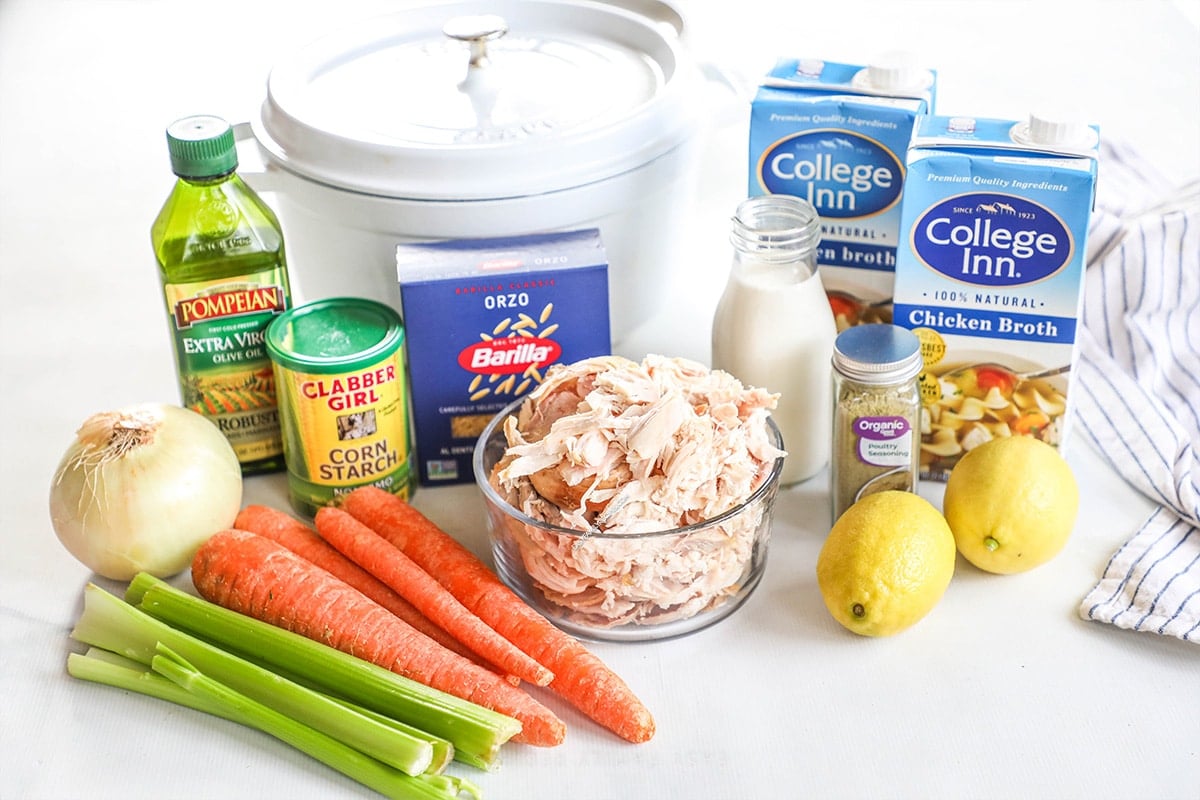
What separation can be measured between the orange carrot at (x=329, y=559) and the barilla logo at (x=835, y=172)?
0.61m

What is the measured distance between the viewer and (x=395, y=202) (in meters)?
1.48

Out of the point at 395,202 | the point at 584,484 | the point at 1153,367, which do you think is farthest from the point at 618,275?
the point at 1153,367

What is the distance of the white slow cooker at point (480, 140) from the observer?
4.85 feet

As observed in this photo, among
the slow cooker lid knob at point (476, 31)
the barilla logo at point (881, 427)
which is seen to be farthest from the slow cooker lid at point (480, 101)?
the barilla logo at point (881, 427)

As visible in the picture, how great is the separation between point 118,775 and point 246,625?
172 mm

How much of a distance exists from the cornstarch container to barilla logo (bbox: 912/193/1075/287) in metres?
0.57

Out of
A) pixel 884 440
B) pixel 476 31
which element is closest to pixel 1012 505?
pixel 884 440

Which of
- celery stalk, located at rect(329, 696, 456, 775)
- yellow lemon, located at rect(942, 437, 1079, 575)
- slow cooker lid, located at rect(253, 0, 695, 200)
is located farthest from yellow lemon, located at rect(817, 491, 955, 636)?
slow cooker lid, located at rect(253, 0, 695, 200)

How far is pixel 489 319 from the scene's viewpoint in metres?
1.45

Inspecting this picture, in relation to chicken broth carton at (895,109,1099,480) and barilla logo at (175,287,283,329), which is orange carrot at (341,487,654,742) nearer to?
barilla logo at (175,287,283,329)

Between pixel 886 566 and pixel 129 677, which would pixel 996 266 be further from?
pixel 129 677

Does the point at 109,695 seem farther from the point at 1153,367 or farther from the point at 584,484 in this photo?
the point at 1153,367

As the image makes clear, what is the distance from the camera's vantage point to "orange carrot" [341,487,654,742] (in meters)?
1.21

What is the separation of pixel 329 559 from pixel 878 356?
0.60m
